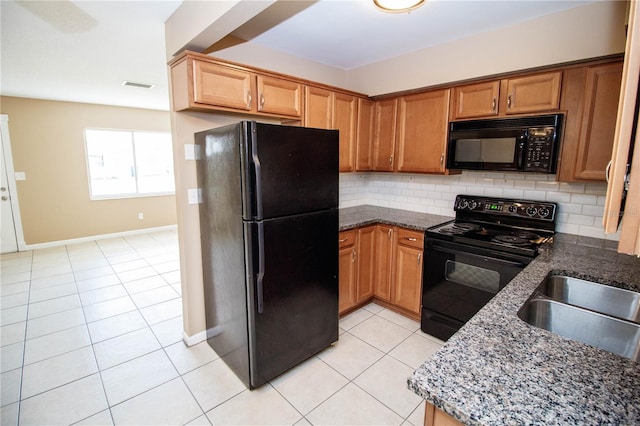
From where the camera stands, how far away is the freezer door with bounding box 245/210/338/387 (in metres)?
1.83

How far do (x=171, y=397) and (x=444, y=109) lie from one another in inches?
Answer: 118

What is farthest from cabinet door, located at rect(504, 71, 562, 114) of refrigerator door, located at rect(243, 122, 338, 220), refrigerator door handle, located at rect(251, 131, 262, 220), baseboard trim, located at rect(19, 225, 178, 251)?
baseboard trim, located at rect(19, 225, 178, 251)

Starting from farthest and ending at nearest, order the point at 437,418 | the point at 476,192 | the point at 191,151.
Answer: the point at 476,192, the point at 191,151, the point at 437,418

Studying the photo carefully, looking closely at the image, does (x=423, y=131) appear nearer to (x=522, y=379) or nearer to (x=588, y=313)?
(x=588, y=313)

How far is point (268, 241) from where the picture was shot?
6.02 feet

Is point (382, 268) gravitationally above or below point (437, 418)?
below

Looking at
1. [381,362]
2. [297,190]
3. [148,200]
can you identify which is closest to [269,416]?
[381,362]

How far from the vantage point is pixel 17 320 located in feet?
9.24

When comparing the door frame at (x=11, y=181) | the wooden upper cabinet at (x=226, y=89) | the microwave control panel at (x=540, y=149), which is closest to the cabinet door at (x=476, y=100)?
the microwave control panel at (x=540, y=149)

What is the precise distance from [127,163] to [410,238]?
18.4ft

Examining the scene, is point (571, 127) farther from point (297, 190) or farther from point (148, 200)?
point (148, 200)

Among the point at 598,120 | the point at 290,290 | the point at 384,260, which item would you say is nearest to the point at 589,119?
the point at 598,120

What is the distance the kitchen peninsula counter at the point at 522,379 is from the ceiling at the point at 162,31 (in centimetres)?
204

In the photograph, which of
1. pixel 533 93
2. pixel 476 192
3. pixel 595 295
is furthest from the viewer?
pixel 476 192
